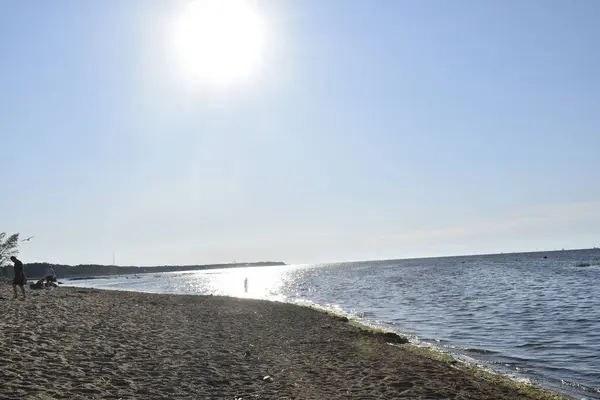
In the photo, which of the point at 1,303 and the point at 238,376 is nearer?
the point at 238,376

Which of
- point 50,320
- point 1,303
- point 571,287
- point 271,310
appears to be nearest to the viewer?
point 50,320

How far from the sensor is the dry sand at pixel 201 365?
36.5 ft

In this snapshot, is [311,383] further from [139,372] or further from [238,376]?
[139,372]

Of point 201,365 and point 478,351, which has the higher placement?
point 201,365

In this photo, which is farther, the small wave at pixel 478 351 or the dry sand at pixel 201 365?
the small wave at pixel 478 351

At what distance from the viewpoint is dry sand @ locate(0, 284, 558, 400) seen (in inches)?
438

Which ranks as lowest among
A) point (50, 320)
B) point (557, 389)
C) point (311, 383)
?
point (557, 389)

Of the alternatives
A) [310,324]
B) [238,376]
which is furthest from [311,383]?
[310,324]

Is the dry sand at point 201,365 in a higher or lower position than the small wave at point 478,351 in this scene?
higher

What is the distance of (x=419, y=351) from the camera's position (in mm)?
20547

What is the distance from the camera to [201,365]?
14.2 m

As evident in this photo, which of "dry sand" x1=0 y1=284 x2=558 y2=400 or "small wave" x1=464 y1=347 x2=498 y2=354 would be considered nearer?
"dry sand" x1=0 y1=284 x2=558 y2=400

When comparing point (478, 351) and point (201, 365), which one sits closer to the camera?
point (201, 365)

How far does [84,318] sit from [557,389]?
60.4 ft
